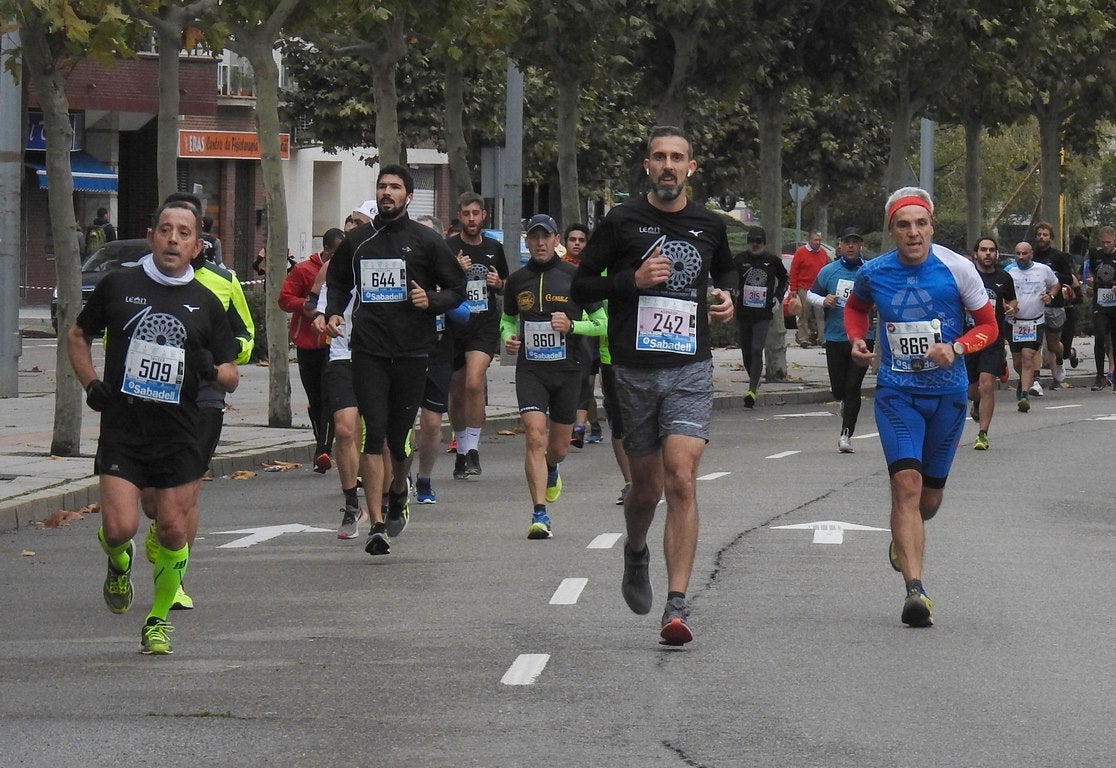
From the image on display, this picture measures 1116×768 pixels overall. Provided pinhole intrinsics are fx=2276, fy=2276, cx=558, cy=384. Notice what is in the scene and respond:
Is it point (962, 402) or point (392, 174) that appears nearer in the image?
point (962, 402)

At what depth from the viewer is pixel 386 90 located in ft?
76.4

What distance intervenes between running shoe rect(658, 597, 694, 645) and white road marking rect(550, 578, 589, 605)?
4.17 ft

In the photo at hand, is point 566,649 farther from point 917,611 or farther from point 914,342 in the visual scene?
point 914,342

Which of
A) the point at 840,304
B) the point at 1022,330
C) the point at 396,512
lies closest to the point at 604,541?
the point at 396,512

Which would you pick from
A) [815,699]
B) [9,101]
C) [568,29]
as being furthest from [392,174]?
[568,29]

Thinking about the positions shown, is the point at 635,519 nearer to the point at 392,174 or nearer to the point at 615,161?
the point at 392,174

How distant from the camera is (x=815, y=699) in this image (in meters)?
7.40

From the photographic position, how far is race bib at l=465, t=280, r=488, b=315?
619 inches

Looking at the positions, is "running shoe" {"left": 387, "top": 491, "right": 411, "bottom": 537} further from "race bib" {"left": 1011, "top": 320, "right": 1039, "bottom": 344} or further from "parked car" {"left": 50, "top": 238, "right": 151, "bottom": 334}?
"parked car" {"left": 50, "top": 238, "right": 151, "bottom": 334}

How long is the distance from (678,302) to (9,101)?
485 inches

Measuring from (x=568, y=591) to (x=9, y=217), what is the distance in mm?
11369

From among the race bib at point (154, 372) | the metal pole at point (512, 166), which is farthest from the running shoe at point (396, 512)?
the metal pole at point (512, 166)

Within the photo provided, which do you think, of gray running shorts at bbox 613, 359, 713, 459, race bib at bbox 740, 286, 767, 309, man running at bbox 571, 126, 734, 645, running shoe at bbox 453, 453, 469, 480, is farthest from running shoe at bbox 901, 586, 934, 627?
race bib at bbox 740, 286, 767, 309

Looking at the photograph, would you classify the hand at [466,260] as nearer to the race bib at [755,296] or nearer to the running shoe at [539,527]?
the running shoe at [539,527]
